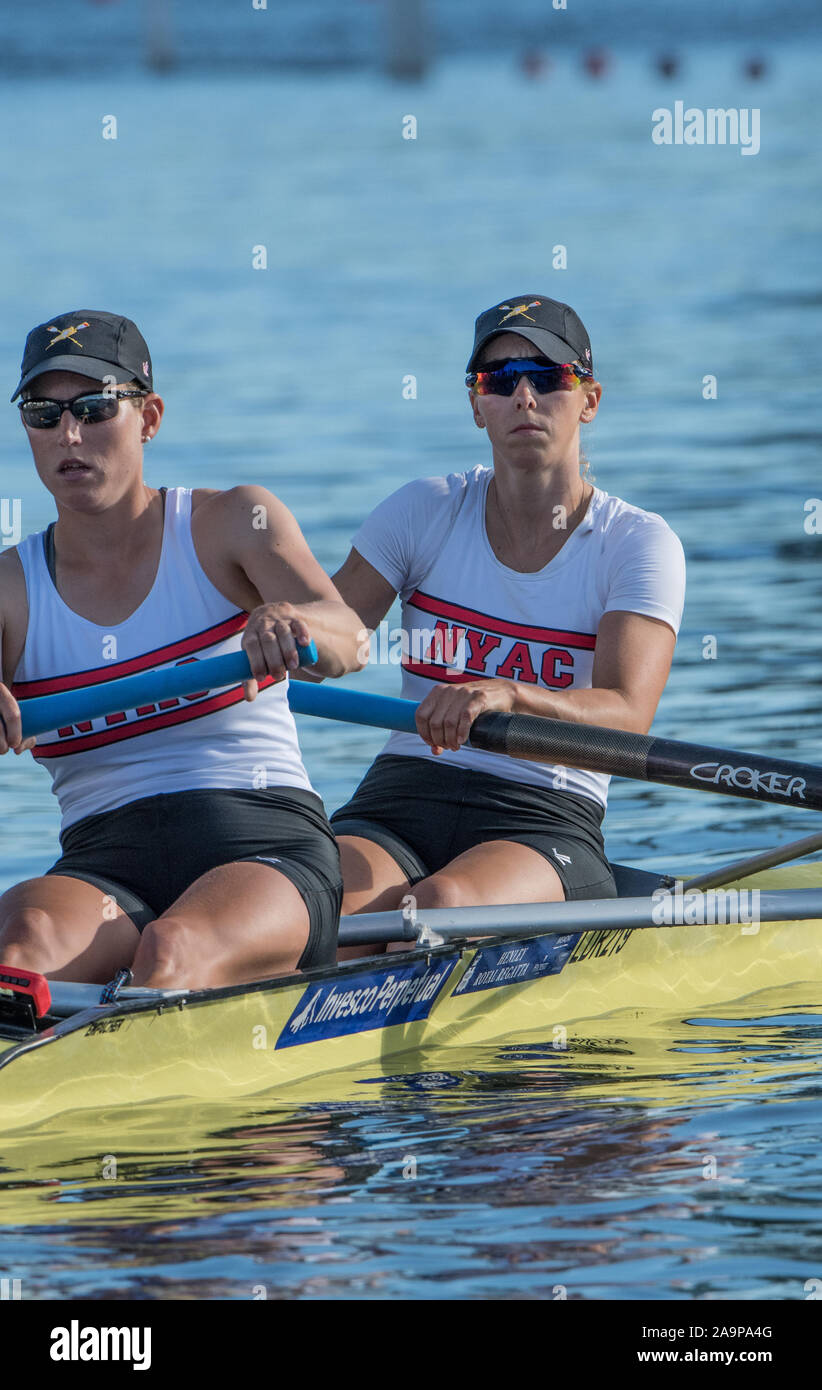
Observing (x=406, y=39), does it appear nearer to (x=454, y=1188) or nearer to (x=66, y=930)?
(x=66, y=930)

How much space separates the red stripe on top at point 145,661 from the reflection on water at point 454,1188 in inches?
38.5

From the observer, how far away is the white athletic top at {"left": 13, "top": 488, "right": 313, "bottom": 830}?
5.14m

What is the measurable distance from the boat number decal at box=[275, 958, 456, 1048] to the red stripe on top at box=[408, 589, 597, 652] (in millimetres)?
922

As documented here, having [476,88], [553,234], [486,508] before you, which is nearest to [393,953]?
[486,508]

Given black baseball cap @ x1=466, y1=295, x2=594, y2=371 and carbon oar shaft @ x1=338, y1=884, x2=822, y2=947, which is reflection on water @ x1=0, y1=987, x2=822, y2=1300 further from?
black baseball cap @ x1=466, y1=295, x2=594, y2=371

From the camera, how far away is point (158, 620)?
5.15 meters

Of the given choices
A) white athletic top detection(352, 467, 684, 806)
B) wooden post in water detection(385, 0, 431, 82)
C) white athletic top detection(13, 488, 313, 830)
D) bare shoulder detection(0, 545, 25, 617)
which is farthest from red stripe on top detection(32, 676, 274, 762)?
wooden post in water detection(385, 0, 431, 82)

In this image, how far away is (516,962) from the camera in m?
5.73

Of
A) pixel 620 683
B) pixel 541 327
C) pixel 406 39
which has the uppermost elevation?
pixel 406 39

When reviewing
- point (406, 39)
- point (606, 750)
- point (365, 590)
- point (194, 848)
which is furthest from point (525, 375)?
point (406, 39)

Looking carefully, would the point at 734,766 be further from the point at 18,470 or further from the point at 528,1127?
the point at 18,470

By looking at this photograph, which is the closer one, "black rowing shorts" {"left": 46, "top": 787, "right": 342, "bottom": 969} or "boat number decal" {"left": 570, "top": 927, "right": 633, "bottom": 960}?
"black rowing shorts" {"left": 46, "top": 787, "right": 342, "bottom": 969}

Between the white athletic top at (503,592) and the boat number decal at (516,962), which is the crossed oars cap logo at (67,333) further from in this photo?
the boat number decal at (516,962)

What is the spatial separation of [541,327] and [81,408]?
4.75ft
